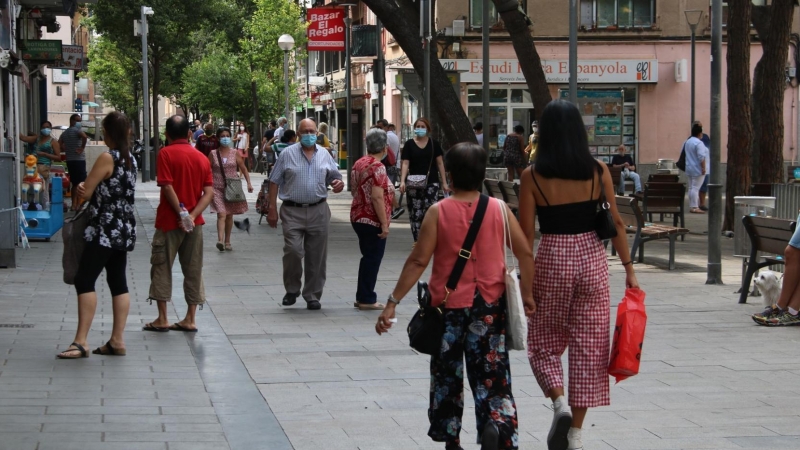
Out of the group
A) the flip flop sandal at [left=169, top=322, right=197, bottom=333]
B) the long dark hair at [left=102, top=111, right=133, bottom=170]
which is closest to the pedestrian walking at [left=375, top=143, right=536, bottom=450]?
the long dark hair at [left=102, top=111, right=133, bottom=170]

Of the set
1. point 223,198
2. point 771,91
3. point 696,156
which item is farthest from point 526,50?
point 696,156

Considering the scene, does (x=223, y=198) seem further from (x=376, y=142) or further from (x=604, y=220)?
(x=604, y=220)

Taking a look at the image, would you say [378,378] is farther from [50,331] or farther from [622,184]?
[622,184]

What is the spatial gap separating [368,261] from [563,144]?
227 inches

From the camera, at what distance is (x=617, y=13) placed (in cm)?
3616

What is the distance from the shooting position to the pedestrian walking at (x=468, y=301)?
5.58m

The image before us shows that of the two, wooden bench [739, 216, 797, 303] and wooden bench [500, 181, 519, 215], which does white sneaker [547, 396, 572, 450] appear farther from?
wooden bench [500, 181, 519, 215]

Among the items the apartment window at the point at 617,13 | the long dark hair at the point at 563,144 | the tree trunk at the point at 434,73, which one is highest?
the apartment window at the point at 617,13

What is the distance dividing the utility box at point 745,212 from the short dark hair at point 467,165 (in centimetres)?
750

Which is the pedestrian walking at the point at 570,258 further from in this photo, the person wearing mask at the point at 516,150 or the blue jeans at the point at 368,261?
the person wearing mask at the point at 516,150

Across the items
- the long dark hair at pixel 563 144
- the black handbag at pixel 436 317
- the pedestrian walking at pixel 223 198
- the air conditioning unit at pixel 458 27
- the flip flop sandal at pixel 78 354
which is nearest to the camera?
the black handbag at pixel 436 317

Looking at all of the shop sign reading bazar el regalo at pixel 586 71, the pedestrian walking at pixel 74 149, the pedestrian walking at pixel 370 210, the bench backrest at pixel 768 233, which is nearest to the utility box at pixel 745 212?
the bench backrest at pixel 768 233

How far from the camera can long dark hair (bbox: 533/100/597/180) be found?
5906 mm

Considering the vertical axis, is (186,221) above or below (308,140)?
below
